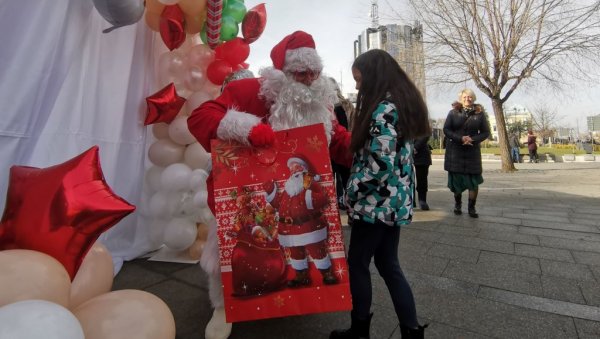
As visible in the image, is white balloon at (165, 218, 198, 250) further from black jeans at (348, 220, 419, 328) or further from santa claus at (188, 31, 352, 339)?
black jeans at (348, 220, 419, 328)

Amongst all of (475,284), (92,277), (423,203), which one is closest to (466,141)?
(423,203)

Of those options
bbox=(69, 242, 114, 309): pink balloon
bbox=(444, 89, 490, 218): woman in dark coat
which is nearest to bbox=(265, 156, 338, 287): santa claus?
bbox=(69, 242, 114, 309): pink balloon

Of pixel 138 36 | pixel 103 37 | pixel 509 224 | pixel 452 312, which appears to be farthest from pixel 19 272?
pixel 509 224

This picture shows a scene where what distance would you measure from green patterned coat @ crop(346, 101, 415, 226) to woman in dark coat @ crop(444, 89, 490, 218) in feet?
10.7

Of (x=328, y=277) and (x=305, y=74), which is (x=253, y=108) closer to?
(x=305, y=74)

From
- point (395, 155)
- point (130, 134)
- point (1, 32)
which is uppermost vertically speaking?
point (1, 32)

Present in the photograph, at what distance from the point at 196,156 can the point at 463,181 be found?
3.53 metres

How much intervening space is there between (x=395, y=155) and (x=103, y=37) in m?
2.52

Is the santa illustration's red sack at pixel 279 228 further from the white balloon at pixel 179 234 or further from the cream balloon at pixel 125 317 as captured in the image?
the white balloon at pixel 179 234

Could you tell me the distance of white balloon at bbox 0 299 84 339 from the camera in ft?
2.75

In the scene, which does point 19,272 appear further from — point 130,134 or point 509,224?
point 509,224

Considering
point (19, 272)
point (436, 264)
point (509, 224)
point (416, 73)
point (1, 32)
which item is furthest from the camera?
point (416, 73)

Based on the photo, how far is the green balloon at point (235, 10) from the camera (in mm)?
3391

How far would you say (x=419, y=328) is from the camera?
5.60 feet
